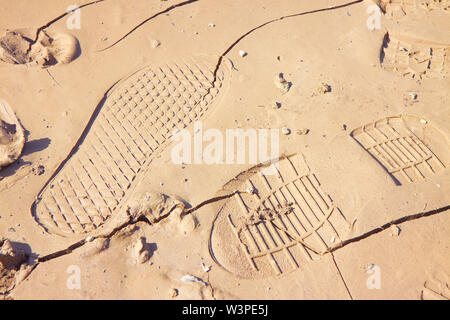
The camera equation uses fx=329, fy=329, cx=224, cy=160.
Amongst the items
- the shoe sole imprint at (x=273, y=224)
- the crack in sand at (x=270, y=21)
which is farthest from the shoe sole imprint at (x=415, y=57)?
→ the shoe sole imprint at (x=273, y=224)

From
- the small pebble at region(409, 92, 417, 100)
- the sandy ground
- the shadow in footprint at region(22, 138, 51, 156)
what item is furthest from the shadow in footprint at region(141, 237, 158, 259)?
the small pebble at region(409, 92, 417, 100)

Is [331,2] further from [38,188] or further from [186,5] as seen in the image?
[38,188]

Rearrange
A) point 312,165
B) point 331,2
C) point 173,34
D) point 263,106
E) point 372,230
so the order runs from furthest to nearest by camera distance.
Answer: point 331,2 < point 173,34 < point 263,106 < point 312,165 < point 372,230

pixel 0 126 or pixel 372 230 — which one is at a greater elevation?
pixel 0 126

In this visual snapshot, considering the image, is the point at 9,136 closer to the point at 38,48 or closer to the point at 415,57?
the point at 38,48
